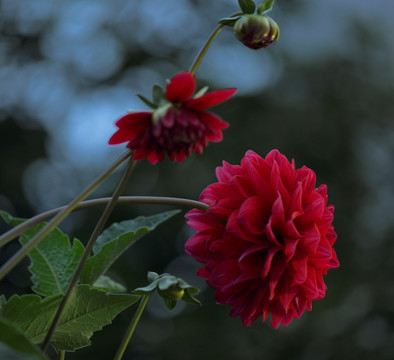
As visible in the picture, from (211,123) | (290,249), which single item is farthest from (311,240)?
(211,123)

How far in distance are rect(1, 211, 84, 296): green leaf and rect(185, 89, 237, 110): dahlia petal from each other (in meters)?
0.18

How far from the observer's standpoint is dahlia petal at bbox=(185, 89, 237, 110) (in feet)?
1.10

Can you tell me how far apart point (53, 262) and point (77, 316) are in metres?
0.09

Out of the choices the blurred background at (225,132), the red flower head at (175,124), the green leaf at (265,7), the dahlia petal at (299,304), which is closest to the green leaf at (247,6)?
the green leaf at (265,7)

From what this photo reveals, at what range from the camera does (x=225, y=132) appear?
5.08 m

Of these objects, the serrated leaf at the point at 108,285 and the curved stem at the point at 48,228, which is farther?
the serrated leaf at the point at 108,285

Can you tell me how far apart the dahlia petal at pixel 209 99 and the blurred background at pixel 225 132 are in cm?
396

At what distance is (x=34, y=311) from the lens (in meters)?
0.36

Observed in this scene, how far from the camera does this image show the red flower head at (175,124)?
33 cm

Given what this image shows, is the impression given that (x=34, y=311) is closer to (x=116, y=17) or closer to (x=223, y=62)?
(x=223, y=62)

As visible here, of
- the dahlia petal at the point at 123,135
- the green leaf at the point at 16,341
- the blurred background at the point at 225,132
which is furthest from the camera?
the blurred background at the point at 225,132

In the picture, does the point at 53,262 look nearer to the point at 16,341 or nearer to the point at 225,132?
the point at 16,341

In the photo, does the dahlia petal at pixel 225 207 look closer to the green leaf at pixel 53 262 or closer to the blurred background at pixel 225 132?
the green leaf at pixel 53 262

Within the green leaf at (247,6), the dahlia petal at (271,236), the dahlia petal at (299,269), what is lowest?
the dahlia petal at (299,269)
